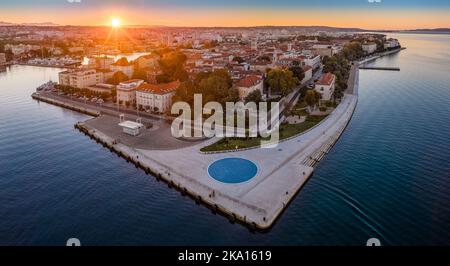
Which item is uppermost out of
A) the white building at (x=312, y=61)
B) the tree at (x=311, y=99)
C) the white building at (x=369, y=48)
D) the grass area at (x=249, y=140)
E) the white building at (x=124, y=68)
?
the white building at (x=369, y=48)

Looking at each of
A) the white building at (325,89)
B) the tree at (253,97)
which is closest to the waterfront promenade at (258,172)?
the tree at (253,97)

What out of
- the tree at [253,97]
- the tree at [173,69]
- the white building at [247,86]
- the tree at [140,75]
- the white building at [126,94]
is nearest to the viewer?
the tree at [253,97]

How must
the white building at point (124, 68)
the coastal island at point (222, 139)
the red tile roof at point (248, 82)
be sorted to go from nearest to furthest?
the coastal island at point (222, 139)
the red tile roof at point (248, 82)
the white building at point (124, 68)

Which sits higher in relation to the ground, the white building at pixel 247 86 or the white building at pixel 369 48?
the white building at pixel 369 48

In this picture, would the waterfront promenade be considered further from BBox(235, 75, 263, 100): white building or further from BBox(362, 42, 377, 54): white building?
BBox(362, 42, 377, 54): white building

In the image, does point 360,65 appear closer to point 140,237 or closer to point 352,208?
point 352,208

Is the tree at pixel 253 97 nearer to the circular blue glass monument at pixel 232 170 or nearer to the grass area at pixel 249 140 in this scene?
the grass area at pixel 249 140

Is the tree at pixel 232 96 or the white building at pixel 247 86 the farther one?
the white building at pixel 247 86
